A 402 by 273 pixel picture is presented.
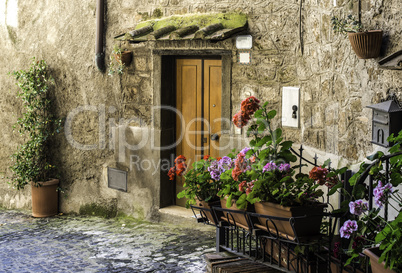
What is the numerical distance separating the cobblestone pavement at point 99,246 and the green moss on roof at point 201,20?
249 centimetres

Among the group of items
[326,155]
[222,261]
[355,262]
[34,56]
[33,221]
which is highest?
[34,56]

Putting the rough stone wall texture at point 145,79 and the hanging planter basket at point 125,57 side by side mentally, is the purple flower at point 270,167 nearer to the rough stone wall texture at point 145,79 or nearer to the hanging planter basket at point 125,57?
the rough stone wall texture at point 145,79

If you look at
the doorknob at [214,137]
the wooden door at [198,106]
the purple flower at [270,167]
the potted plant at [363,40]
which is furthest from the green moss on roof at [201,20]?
the purple flower at [270,167]

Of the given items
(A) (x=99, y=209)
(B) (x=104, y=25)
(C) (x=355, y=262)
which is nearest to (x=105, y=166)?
(A) (x=99, y=209)

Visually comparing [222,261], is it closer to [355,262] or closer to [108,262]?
[355,262]

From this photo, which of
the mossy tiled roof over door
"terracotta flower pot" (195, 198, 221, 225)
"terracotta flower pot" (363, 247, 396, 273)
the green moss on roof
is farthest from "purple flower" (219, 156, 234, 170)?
the green moss on roof

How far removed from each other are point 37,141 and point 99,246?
2.46 m

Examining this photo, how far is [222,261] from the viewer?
4941mm

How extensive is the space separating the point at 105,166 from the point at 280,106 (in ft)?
9.62

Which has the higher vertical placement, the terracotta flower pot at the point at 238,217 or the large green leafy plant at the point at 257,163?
the large green leafy plant at the point at 257,163

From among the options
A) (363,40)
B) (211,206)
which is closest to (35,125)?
(211,206)

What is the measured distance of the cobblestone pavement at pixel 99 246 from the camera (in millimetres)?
6430

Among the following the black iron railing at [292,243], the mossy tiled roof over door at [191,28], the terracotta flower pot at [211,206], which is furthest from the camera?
the mossy tiled roof over door at [191,28]

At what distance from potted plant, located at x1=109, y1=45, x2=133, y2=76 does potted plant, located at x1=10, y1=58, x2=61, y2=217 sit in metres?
1.22
